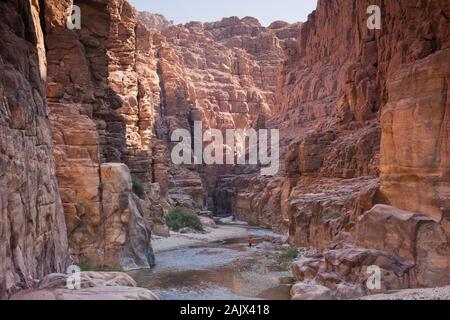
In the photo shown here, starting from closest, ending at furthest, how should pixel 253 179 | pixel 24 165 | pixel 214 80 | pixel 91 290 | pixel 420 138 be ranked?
pixel 91 290, pixel 24 165, pixel 420 138, pixel 253 179, pixel 214 80

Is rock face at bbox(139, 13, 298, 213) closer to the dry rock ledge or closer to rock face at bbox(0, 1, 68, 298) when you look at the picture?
rock face at bbox(0, 1, 68, 298)

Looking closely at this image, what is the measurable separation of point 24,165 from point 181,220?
34.6 meters

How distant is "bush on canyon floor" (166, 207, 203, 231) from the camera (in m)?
45.6

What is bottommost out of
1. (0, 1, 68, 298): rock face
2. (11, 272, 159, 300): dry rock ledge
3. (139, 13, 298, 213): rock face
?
(11, 272, 159, 300): dry rock ledge

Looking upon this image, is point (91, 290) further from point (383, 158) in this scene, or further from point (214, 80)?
point (214, 80)

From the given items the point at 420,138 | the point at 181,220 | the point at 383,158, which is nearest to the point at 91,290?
the point at 420,138

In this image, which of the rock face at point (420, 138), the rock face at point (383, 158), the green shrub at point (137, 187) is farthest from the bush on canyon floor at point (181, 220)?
the rock face at point (420, 138)

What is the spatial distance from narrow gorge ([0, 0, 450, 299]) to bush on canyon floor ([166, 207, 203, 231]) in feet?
11.4

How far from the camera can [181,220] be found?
46.3 m

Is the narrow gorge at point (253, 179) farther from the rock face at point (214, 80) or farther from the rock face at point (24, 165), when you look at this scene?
the rock face at point (214, 80)

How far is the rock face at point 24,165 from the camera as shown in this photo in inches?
420

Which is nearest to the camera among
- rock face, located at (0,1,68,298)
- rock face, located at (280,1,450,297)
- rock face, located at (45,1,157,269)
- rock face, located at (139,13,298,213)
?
rock face, located at (0,1,68,298)

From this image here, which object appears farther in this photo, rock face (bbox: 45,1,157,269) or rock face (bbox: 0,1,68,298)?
rock face (bbox: 45,1,157,269)

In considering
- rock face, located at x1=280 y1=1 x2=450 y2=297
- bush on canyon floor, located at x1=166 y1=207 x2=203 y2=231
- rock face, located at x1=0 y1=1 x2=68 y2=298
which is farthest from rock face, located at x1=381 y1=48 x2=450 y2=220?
bush on canyon floor, located at x1=166 y1=207 x2=203 y2=231
